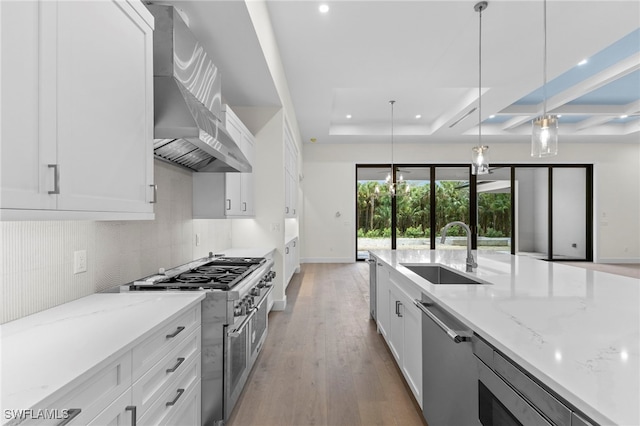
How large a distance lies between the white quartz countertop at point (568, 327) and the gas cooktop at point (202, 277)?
1156mm

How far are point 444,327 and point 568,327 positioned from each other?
423 millimetres

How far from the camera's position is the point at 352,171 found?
8.33m

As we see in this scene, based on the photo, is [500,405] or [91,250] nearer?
[500,405]

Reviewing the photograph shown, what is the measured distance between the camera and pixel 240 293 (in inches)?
76.3

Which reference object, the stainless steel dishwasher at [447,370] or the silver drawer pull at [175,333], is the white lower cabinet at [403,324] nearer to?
the stainless steel dishwasher at [447,370]

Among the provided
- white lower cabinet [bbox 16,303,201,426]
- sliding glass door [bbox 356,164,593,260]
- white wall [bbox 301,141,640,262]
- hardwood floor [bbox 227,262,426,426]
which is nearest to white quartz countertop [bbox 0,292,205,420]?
white lower cabinet [bbox 16,303,201,426]

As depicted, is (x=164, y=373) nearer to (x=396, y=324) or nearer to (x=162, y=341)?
(x=162, y=341)

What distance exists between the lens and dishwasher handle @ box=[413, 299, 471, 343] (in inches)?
49.2

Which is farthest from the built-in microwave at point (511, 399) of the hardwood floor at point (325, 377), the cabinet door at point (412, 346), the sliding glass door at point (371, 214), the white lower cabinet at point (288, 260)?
the sliding glass door at point (371, 214)

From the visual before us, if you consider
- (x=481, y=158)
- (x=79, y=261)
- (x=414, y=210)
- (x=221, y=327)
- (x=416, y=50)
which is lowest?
(x=221, y=327)

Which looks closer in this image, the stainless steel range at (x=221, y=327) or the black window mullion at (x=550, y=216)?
the stainless steel range at (x=221, y=327)

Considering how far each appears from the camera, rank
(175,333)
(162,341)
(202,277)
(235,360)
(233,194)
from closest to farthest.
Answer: (162,341)
(175,333)
(235,360)
(202,277)
(233,194)

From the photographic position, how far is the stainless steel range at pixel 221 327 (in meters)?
1.80

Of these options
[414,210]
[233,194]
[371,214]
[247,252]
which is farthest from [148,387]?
[414,210]
